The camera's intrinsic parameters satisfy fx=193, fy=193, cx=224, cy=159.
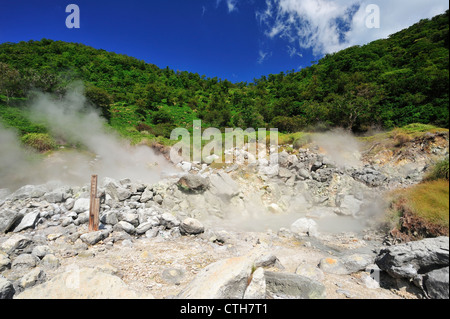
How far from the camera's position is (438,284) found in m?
2.41

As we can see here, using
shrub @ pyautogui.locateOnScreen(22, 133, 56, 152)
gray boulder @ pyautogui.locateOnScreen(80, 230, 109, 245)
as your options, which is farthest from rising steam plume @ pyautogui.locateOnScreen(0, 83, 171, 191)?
gray boulder @ pyautogui.locateOnScreen(80, 230, 109, 245)

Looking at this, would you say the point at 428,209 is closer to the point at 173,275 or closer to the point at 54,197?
the point at 173,275

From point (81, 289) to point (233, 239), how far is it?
420cm

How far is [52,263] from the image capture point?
13.9 feet

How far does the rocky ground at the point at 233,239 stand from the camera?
2.92 meters

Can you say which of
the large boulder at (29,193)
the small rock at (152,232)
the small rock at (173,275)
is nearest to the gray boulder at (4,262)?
the small rock at (152,232)

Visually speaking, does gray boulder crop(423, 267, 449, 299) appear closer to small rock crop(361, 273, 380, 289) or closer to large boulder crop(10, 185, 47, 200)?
small rock crop(361, 273, 380, 289)

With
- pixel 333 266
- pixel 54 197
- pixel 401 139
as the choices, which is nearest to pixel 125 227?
pixel 54 197

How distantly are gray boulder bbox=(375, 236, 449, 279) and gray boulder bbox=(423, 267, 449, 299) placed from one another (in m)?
0.23

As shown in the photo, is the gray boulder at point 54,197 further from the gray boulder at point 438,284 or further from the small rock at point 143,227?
the gray boulder at point 438,284

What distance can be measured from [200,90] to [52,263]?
44.8 m

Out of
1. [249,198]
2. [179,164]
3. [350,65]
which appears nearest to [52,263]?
[249,198]

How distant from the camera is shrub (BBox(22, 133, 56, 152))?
1310 centimetres
